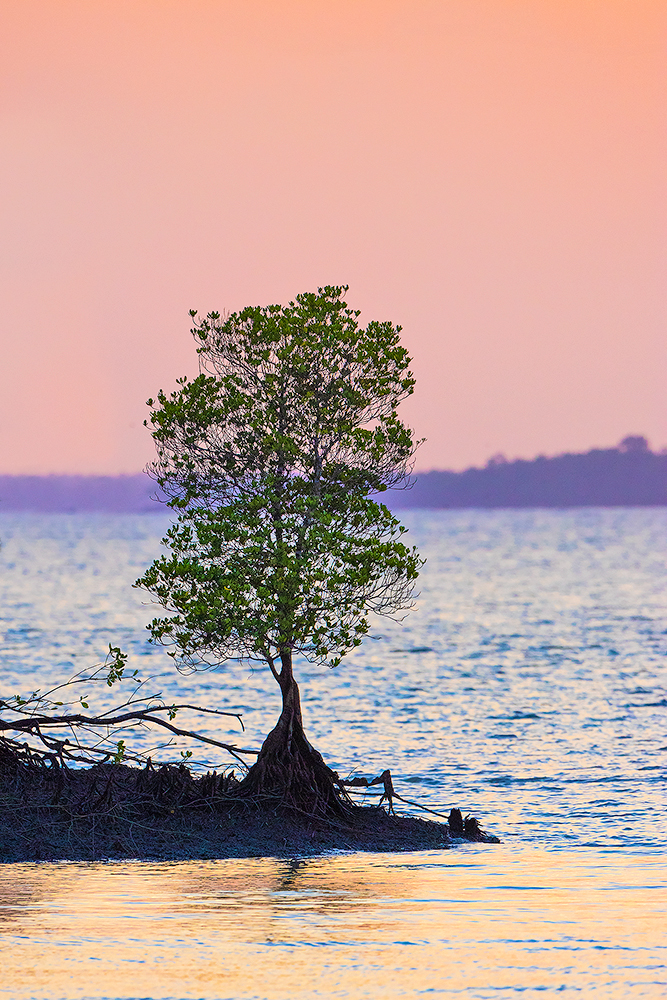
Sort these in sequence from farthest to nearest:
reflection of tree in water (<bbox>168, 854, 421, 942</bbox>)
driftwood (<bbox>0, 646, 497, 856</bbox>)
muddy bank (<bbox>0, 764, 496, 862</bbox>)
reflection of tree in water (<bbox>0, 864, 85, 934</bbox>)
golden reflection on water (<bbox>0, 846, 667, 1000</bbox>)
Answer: driftwood (<bbox>0, 646, 497, 856</bbox>)
muddy bank (<bbox>0, 764, 496, 862</bbox>)
reflection of tree in water (<bbox>168, 854, 421, 942</bbox>)
reflection of tree in water (<bbox>0, 864, 85, 934</bbox>)
golden reflection on water (<bbox>0, 846, 667, 1000</bbox>)

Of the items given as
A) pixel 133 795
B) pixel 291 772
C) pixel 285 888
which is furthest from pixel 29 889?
pixel 291 772

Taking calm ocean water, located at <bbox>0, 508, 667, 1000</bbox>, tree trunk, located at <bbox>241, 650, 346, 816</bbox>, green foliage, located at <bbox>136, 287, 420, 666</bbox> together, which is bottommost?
calm ocean water, located at <bbox>0, 508, 667, 1000</bbox>

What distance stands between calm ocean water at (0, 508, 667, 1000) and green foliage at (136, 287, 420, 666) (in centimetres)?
420

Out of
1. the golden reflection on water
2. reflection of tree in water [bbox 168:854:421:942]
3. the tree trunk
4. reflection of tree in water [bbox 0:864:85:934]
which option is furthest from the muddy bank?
reflection of tree in water [bbox 0:864:85:934]

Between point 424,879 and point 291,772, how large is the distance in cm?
327

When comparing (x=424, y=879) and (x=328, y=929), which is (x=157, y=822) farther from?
(x=328, y=929)

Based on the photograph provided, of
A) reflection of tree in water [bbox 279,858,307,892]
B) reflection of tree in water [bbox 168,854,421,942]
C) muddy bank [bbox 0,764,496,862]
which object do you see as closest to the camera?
reflection of tree in water [bbox 168,854,421,942]

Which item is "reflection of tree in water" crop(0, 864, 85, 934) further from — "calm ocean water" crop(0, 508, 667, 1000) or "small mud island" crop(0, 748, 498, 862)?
"small mud island" crop(0, 748, 498, 862)

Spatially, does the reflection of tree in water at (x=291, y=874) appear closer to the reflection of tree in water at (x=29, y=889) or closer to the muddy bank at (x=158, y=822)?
the muddy bank at (x=158, y=822)

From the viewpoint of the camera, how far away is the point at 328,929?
1681cm

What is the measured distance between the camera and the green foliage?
73.7 ft

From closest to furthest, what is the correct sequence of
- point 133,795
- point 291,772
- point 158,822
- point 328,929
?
1. point 328,929
2. point 158,822
3. point 133,795
4. point 291,772

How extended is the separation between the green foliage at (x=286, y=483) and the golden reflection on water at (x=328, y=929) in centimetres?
417

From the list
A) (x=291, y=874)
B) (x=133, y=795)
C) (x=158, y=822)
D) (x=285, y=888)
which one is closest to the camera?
(x=285, y=888)
